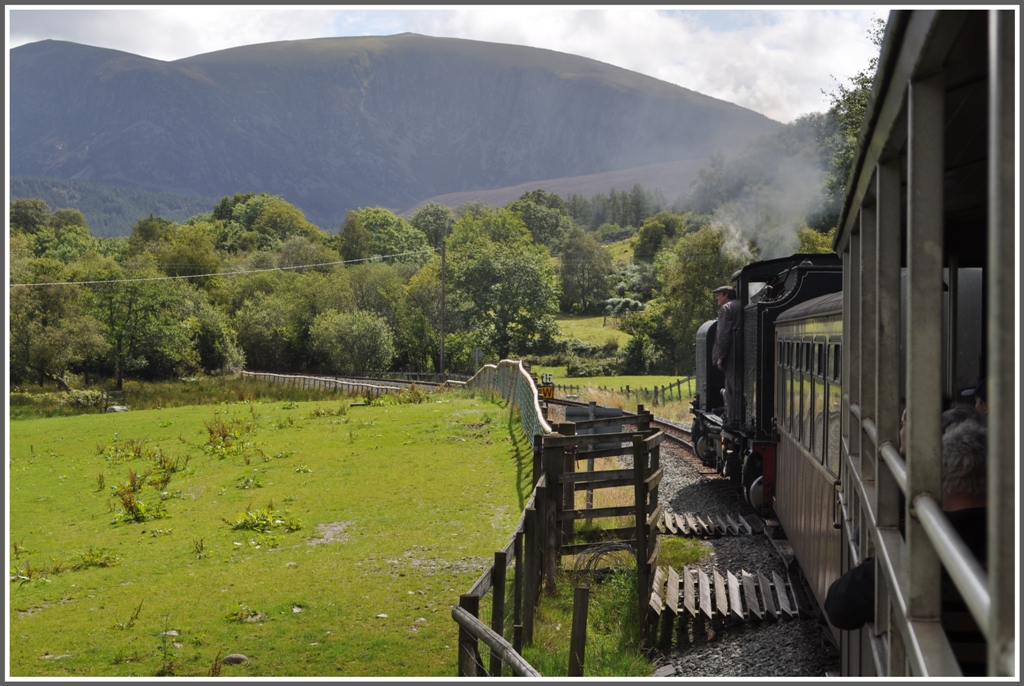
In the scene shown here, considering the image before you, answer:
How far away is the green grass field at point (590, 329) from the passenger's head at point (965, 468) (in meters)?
56.6

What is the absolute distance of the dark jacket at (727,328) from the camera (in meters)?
13.2

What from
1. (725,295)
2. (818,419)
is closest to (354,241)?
(725,295)

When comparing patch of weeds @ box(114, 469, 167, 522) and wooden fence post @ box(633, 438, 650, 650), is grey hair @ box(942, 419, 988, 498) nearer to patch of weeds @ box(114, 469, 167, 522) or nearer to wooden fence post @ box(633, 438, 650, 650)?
wooden fence post @ box(633, 438, 650, 650)

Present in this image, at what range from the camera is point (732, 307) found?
1327 centimetres

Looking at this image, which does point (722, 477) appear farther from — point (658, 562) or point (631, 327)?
point (631, 327)

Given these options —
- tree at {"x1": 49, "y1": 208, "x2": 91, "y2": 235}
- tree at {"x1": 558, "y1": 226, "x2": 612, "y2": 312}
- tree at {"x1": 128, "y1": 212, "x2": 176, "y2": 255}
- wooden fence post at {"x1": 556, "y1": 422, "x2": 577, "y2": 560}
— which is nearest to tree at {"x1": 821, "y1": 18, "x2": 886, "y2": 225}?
wooden fence post at {"x1": 556, "y1": 422, "x2": 577, "y2": 560}

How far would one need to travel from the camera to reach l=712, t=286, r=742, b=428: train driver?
13234mm

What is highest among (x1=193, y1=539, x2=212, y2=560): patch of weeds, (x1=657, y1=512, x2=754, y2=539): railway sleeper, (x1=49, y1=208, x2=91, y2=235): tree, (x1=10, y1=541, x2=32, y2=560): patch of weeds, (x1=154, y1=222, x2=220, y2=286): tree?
(x1=49, y1=208, x2=91, y2=235): tree

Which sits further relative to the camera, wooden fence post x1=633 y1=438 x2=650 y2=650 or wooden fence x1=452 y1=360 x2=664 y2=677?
wooden fence post x1=633 y1=438 x2=650 y2=650

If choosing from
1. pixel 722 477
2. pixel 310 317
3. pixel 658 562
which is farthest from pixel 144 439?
pixel 310 317

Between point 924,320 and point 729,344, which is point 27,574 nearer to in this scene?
point 729,344

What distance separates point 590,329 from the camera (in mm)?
70938

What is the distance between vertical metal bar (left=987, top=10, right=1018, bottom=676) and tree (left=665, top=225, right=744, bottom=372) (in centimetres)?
4058

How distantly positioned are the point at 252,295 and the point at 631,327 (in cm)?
3425
